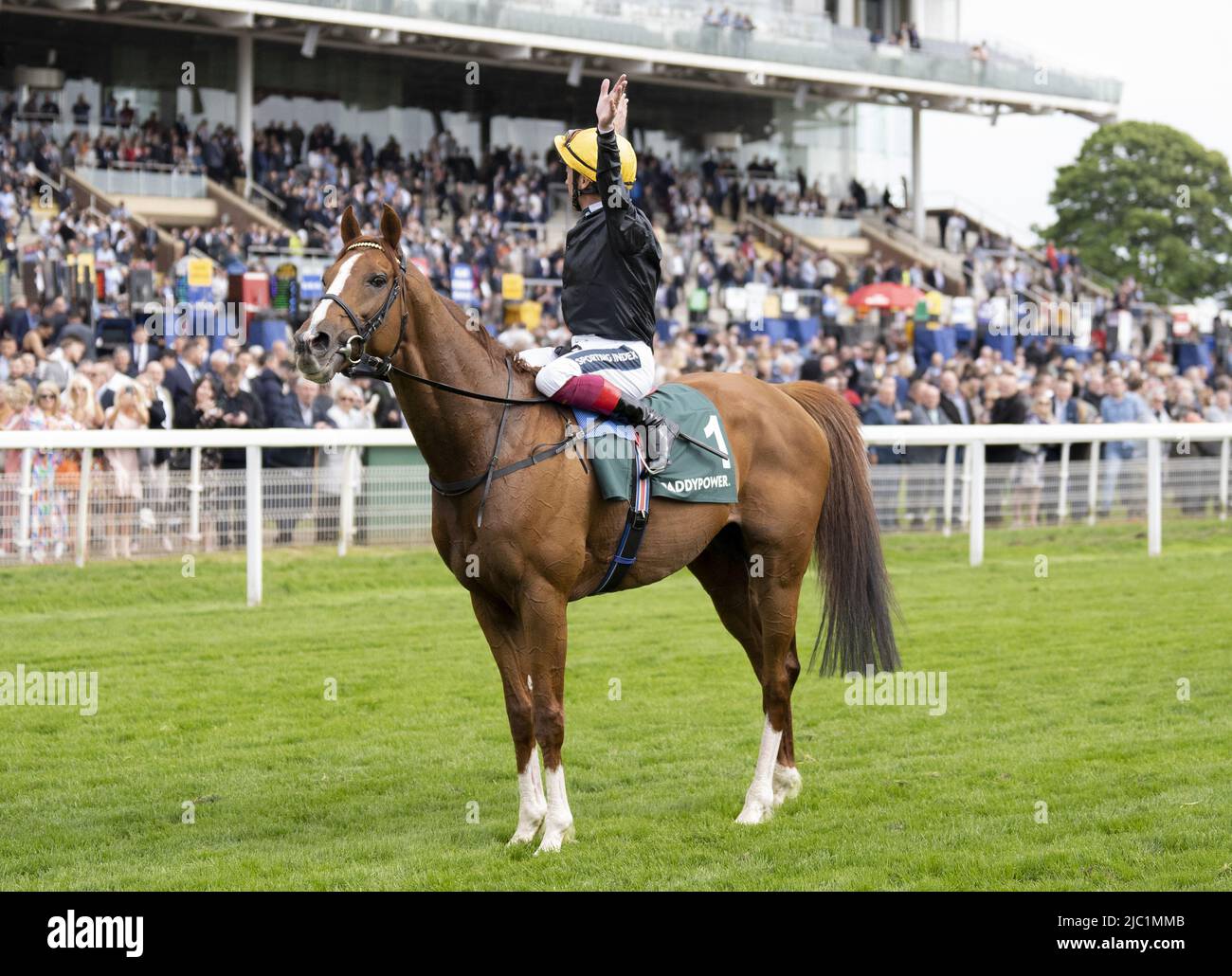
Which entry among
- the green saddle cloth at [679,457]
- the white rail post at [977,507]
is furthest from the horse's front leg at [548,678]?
the white rail post at [977,507]

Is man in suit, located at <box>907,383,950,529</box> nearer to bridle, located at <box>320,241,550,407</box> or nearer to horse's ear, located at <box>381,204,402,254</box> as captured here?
bridle, located at <box>320,241,550,407</box>

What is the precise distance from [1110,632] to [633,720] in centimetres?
346

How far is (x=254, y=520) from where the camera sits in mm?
9969

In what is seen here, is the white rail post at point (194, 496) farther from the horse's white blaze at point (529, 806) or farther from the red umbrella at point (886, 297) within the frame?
the red umbrella at point (886, 297)

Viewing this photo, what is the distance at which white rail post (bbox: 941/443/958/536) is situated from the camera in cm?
1288

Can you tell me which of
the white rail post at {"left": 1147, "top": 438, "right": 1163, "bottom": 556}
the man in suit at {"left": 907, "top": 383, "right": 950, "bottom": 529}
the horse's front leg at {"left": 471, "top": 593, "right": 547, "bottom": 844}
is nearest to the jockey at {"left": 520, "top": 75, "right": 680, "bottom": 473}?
the horse's front leg at {"left": 471, "top": 593, "right": 547, "bottom": 844}

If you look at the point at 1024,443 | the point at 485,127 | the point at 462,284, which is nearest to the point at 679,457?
the point at 1024,443

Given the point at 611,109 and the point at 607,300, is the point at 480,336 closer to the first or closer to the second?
the point at 607,300

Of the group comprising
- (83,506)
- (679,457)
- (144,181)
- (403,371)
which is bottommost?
(83,506)

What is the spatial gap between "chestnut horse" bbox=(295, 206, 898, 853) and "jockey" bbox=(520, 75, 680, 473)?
0.42 feet

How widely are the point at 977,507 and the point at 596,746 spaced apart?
6498 mm

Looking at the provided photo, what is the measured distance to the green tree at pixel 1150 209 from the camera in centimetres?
4981
